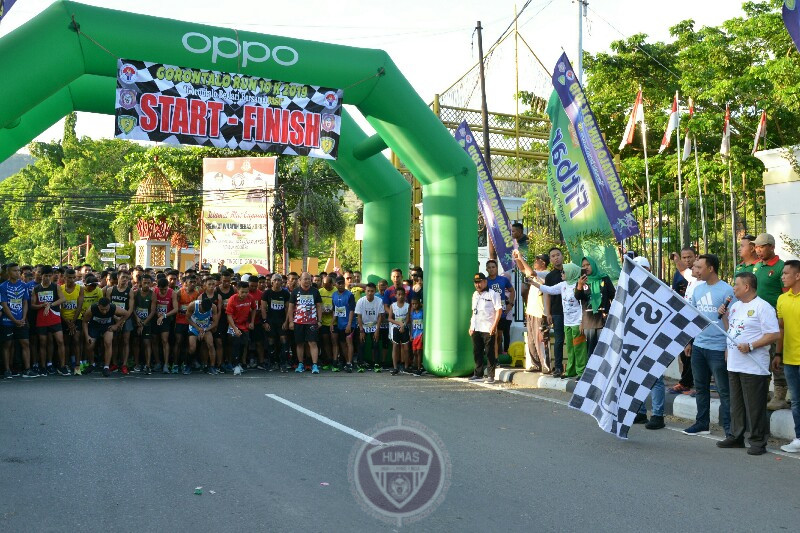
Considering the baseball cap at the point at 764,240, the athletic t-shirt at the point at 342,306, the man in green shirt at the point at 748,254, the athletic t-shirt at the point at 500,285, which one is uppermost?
the baseball cap at the point at 764,240

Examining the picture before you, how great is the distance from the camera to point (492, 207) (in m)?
15.0

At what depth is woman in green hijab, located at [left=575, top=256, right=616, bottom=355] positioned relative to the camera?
10.7 metres

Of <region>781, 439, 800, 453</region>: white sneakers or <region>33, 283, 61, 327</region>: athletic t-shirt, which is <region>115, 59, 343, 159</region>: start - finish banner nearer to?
<region>33, 283, 61, 327</region>: athletic t-shirt

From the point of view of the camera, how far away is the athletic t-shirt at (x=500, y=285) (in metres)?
13.5

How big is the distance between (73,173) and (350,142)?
5639cm

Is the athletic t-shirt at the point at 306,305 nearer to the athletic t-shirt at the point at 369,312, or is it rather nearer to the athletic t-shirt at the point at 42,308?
the athletic t-shirt at the point at 369,312

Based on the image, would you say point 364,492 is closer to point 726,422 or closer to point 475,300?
point 726,422

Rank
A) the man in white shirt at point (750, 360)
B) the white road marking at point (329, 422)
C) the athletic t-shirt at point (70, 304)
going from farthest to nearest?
the athletic t-shirt at point (70, 304) < the white road marking at point (329, 422) < the man in white shirt at point (750, 360)

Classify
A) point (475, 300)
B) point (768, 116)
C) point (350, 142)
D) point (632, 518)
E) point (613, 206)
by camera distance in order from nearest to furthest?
1. point (632, 518)
2. point (613, 206)
3. point (475, 300)
4. point (350, 142)
5. point (768, 116)

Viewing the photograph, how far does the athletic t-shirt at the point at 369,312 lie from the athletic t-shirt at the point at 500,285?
93.0 inches

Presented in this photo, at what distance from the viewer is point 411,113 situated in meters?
13.2

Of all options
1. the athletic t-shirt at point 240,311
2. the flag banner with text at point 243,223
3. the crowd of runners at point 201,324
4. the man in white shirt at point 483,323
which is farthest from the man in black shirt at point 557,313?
the flag banner with text at point 243,223

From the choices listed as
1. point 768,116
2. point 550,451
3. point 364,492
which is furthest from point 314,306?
point 768,116

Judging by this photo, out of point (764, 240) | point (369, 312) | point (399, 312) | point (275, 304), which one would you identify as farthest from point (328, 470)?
point (275, 304)
